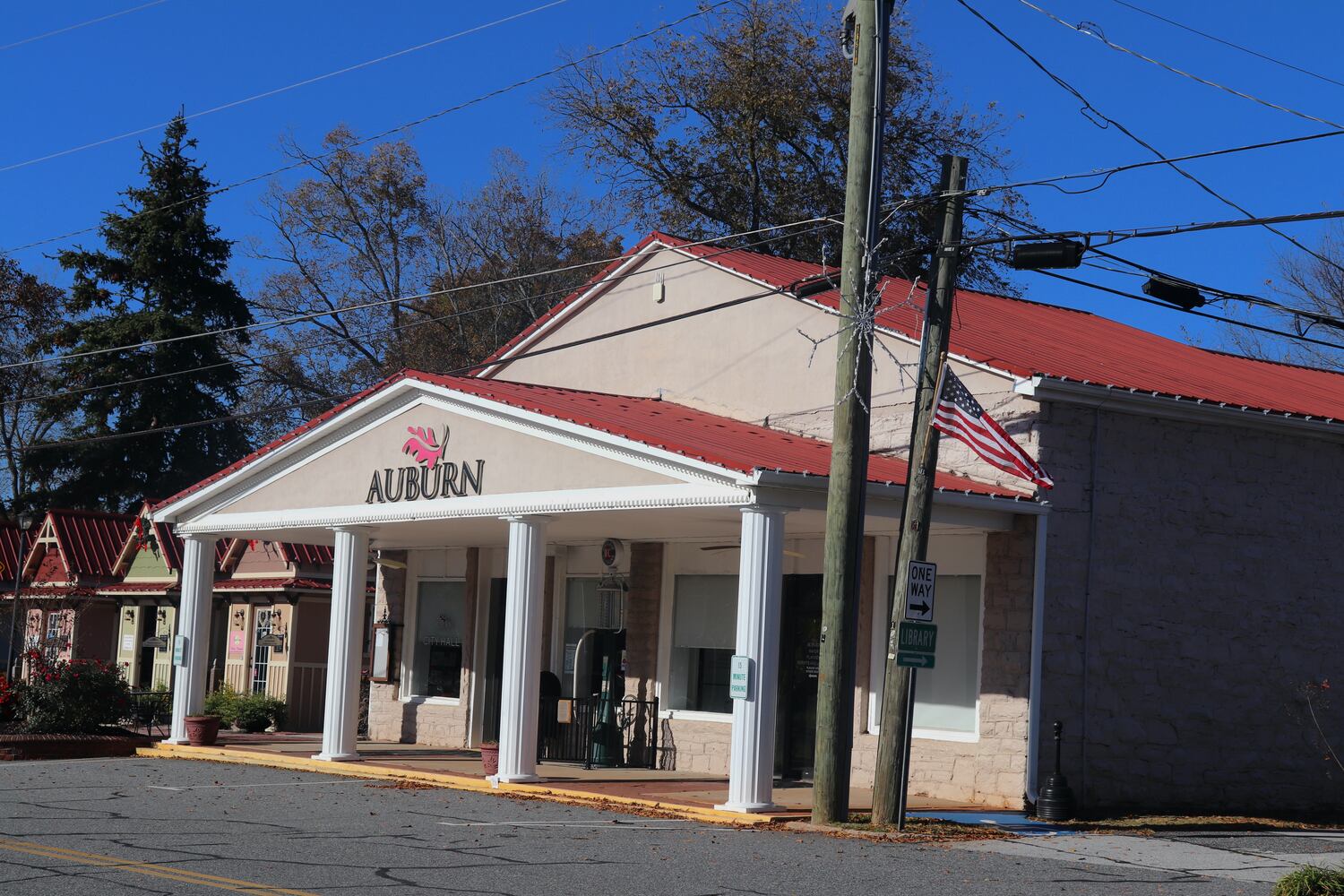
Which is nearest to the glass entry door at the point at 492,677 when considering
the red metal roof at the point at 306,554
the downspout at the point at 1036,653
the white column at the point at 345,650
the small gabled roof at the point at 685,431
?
the white column at the point at 345,650

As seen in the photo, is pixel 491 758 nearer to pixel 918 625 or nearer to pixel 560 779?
pixel 560 779

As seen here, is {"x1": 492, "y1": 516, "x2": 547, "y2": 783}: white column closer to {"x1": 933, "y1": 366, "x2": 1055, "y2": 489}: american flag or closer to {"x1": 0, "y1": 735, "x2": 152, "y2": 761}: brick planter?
{"x1": 933, "y1": 366, "x2": 1055, "y2": 489}: american flag

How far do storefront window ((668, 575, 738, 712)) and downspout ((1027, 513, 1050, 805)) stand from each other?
4567 mm

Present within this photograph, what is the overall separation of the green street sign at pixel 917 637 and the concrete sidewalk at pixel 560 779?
1975mm

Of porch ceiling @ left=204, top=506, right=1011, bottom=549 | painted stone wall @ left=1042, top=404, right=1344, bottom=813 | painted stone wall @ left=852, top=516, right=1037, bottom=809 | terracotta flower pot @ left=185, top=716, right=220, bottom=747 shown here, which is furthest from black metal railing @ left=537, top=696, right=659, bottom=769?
painted stone wall @ left=1042, top=404, right=1344, bottom=813

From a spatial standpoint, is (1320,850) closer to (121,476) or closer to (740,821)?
(740,821)

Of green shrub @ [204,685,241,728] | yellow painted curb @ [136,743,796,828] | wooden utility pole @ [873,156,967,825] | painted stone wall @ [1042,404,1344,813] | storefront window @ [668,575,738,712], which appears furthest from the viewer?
green shrub @ [204,685,241,728]

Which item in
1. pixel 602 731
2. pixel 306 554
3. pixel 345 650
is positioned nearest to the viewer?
pixel 602 731

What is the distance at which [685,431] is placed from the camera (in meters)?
16.9

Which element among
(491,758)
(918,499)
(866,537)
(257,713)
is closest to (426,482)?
(491,758)

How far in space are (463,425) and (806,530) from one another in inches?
167

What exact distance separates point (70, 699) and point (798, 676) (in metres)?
10.9

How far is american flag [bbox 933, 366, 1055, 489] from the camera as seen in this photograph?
45.7 ft

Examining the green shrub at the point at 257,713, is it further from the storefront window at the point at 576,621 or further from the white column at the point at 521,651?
the white column at the point at 521,651
